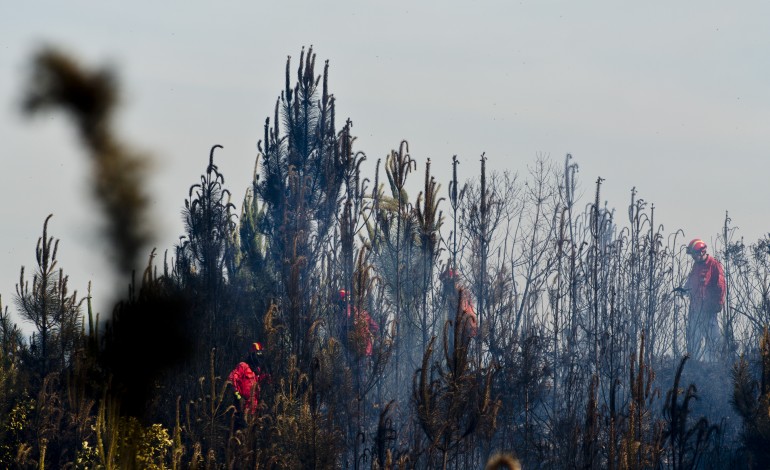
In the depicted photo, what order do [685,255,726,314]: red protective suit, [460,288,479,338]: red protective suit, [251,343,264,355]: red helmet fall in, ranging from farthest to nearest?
1. [685,255,726,314]: red protective suit
2. [251,343,264,355]: red helmet
3. [460,288,479,338]: red protective suit

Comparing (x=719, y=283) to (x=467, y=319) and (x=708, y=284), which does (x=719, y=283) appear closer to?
(x=708, y=284)

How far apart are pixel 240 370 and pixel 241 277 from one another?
23.4ft

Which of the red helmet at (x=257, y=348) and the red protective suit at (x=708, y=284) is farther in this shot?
the red protective suit at (x=708, y=284)

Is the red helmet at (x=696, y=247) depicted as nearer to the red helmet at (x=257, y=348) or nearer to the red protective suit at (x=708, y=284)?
the red protective suit at (x=708, y=284)

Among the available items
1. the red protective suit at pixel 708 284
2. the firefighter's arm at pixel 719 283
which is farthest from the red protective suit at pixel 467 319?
the firefighter's arm at pixel 719 283

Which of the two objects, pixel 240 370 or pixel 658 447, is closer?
pixel 658 447

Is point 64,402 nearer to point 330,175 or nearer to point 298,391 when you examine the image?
point 298,391

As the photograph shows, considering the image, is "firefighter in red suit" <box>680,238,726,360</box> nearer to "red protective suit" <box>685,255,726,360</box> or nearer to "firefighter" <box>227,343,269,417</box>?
"red protective suit" <box>685,255,726,360</box>

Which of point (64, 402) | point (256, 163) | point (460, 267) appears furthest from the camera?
point (460, 267)

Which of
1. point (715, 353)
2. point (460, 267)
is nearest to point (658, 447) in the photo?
point (460, 267)

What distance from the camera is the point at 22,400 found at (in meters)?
13.1

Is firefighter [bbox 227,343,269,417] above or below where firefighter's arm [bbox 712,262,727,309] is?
below

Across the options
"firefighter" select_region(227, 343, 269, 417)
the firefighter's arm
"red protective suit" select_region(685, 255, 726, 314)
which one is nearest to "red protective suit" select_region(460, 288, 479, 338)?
"firefighter" select_region(227, 343, 269, 417)

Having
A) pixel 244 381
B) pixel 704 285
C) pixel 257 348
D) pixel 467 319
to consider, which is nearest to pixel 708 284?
pixel 704 285
